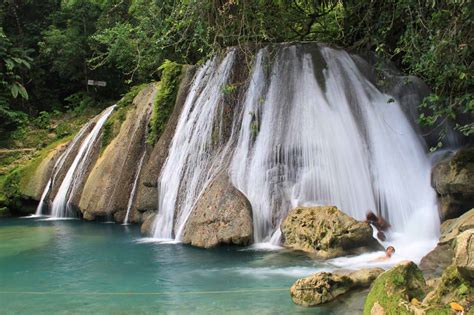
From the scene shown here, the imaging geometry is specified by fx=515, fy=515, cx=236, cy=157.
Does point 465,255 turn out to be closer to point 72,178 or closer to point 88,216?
point 88,216

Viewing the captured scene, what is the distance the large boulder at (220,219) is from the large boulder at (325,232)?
707 millimetres

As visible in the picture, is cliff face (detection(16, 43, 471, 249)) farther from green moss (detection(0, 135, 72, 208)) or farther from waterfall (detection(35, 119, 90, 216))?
green moss (detection(0, 135, 72, 208))

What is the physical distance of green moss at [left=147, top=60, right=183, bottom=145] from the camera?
451 inches

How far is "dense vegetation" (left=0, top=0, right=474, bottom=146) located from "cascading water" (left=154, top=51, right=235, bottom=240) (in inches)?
29.1

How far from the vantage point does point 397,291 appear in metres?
4.07

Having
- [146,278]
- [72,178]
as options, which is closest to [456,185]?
[146,278]

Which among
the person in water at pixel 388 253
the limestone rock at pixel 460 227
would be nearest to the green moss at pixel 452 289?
the limestone rock at pixel 460 227

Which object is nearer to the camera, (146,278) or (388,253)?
(146,278)

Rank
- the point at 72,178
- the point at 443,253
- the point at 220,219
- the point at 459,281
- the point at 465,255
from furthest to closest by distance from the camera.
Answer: the point at 72,178
the point at 220,219
the point at 443,253
the point at 459,281
the point at 465,255

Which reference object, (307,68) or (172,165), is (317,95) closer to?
(307,68)

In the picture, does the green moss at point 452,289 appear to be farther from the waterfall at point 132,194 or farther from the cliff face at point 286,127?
the waterfall at point 132,194

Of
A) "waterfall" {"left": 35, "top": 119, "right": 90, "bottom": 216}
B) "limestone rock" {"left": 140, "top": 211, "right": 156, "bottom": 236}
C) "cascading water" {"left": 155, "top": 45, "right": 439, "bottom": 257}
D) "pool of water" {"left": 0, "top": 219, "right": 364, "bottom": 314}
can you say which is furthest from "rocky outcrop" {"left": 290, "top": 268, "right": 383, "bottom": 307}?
"waterfall" {"left": 35, "top": 119, "right": 90, "bottom": 216}

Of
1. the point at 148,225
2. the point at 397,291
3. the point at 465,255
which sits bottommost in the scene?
the point at 397,291

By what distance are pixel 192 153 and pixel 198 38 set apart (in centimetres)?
214
